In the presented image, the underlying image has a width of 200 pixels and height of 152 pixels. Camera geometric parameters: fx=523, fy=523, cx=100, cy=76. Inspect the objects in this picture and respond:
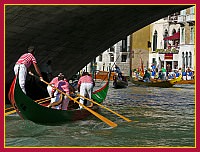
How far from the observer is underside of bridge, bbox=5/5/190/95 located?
10844 millimetres

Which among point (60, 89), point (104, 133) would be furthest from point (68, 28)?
point (104, 133)

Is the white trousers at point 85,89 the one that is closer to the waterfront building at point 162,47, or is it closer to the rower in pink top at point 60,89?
the rower in pink top at point 60,89

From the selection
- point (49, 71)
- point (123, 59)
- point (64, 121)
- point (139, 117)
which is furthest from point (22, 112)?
point (123, 59)

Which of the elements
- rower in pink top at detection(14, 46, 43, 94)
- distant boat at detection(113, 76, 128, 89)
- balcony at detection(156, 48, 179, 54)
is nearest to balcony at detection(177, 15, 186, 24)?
balcony at detection(156, 48, 179, 54)

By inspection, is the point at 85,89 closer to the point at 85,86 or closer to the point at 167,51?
the point at 85,86

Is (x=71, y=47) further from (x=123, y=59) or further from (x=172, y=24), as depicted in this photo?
(x=123, y=59)

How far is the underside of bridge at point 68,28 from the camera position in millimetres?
10844

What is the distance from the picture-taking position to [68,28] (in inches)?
494

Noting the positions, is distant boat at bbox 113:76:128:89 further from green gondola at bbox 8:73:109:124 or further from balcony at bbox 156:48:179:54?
balcony at bbox 156:48:179:54

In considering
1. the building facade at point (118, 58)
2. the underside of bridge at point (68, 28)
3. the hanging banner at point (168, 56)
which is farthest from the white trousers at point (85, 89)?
the building facade at point (118, 58)

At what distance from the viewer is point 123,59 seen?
46.3 metres

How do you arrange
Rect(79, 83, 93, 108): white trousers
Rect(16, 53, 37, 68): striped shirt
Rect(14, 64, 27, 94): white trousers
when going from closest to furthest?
1. Rect(14, 64, 27, 94): white trousers
2. Rect(16, 53, 37, 68): striped shirt
3. Rect(79, 83, 93, 108): white trousers

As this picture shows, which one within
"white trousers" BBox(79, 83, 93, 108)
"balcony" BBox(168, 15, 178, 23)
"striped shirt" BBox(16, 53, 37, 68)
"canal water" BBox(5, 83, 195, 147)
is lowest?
"canal water" BBox(5, 83, 195, 147)

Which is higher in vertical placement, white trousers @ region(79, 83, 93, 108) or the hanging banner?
the hanging banner
